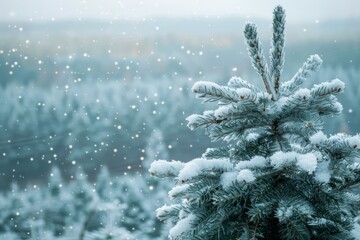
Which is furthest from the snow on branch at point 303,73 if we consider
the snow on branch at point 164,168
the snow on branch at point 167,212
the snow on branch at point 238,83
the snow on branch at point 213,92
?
the snow on branch at point 167,212

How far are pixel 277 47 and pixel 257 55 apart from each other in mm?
102

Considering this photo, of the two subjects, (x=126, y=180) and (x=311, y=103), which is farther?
(x=126, y=180)

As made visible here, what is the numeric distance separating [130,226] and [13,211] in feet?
30.7

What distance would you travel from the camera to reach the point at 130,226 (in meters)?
21.2

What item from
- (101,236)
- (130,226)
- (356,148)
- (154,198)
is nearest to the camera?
(356,148)

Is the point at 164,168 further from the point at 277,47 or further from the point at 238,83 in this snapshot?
the point at 277,47

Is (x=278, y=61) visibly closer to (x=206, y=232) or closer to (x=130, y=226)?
(x=206, y=232)

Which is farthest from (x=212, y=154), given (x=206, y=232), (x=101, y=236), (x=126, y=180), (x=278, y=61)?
(x=126, y=180)

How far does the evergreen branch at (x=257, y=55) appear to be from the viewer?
2.05 meters

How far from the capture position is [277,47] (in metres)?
2.11

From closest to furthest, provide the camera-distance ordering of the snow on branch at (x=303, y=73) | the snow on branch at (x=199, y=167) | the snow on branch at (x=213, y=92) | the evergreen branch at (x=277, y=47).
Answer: the snow on branch at (x=199, y=167)
the snow on branch at (x=213, y=92)
the evergreen branch at (x=277, y=47)
the snow on branch at (x=303, y=73)

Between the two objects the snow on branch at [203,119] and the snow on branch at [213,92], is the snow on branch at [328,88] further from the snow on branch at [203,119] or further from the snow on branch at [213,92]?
the snow on branch at [203,119]

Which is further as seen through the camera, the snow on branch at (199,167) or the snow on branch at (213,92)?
the snow on branch at (213,92)

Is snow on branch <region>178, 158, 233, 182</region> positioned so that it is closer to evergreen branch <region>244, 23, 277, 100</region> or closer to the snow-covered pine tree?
the snow-covered pine tree
